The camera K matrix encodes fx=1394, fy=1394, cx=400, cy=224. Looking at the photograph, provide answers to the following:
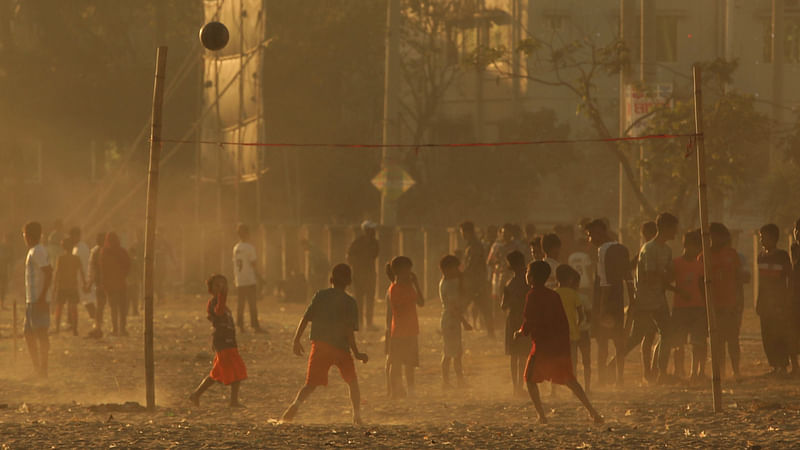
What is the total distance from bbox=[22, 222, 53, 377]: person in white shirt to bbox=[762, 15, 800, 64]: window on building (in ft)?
122

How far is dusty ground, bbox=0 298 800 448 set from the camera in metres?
10.5

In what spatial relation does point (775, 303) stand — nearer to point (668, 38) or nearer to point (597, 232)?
point (597, 232)

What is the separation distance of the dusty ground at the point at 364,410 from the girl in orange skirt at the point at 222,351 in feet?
0.88

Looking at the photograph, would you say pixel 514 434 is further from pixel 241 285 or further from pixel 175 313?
pixel 175 313

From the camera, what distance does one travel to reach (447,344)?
14.9 m

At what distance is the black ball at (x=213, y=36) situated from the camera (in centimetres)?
1293

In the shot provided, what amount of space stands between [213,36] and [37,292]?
4847 millimetres

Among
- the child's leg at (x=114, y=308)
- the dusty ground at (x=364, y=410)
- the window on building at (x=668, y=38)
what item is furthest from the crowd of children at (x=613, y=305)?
the window on building at (x=668, y=38)

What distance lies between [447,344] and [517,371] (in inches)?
44.4

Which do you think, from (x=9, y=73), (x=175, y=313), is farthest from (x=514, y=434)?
(x=9, y=73)

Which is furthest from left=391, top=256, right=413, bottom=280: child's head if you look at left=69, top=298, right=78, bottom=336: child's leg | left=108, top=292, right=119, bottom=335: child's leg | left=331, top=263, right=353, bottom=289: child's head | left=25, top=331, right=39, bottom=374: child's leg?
left=69, top=298, right=78, bottom=336: child's leg

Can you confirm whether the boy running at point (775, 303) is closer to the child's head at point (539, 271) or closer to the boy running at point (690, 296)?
the boy running at point (690, 296)

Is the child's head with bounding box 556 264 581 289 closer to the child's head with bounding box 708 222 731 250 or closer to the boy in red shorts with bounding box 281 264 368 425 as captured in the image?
the boy in red shorts with bounding box 281 264 368 425

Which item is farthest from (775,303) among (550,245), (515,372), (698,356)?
(515,372)
